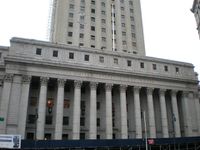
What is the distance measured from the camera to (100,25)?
70875mm

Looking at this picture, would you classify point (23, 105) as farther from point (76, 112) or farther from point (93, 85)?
point (93, 85)

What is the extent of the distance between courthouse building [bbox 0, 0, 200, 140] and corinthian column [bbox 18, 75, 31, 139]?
0.23 feet

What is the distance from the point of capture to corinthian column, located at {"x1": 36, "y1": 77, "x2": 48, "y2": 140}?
45469 mm

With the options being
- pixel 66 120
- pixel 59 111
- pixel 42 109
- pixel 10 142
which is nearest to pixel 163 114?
pixel 66 120

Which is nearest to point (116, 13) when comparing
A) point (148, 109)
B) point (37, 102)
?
point (148, 109)

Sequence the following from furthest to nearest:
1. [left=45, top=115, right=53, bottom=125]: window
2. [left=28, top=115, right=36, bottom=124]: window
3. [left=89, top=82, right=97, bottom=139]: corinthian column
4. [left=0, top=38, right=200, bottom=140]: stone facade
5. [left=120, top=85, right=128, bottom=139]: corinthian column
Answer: [left=120, top=85, right=128, bottom=139]: corinthian column → [left=45, top=115, right=53, bottom=125]: window → [left=28, top=115, right=36, bottom=124]: window → [left=89, top=82, right=97, bottom=139]: corinthian column → [left=0, top=38, right=200, bottom=140]: stone facade

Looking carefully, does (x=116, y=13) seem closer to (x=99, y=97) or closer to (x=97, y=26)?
(x=97, y=26)

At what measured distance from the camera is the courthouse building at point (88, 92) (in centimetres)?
4725

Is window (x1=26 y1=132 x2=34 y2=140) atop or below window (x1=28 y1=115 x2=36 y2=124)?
below

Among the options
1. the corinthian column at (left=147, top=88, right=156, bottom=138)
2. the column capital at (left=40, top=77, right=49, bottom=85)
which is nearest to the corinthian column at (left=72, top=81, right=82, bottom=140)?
the column capital at (left=40, top=77, right=49, bottom=85)

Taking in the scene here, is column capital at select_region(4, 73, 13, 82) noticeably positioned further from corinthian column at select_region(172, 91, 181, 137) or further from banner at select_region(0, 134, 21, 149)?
corinthian column at select_region(172, 91, 181, 137)

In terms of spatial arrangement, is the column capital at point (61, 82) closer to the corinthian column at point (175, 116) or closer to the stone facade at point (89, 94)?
the stone facade at point (89, 94)

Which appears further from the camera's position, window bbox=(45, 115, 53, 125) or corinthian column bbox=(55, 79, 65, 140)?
window bbox=(45, 115, 53, 125)

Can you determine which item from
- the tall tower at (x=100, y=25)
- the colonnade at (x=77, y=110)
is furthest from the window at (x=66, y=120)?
the tall tower at (x=100, y=25)
